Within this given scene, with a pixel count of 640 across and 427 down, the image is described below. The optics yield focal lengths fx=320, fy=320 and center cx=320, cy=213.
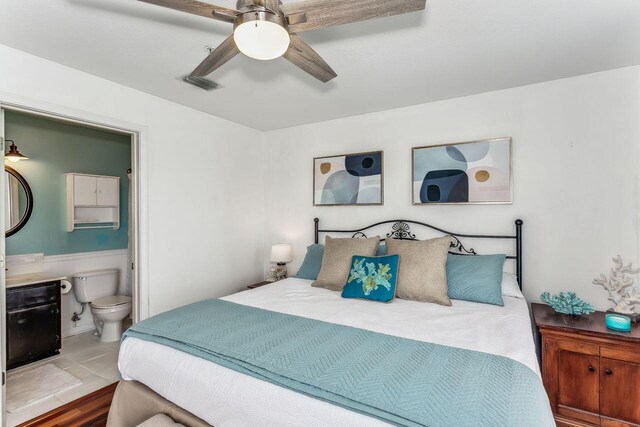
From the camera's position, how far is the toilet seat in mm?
3385

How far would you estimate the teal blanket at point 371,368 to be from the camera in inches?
41.9

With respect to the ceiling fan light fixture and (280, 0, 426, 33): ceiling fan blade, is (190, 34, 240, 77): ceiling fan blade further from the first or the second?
(280, 0, 426, 33): ceiling fan blade

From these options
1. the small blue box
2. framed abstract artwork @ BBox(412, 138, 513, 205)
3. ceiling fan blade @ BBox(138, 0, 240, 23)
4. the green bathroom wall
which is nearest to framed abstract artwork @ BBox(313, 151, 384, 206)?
framed abstract artwork @ BBox(412, 138, 513, 205)

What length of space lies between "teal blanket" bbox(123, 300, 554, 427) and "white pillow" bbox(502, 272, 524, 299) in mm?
1178

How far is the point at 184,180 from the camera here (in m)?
3.18

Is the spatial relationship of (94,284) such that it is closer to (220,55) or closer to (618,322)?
(220,55)

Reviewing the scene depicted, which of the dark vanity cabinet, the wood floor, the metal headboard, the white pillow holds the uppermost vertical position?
the metal headboard

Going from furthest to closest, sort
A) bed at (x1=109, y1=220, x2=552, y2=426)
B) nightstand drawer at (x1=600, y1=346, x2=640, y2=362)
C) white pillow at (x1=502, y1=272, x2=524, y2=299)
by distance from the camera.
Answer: white pillow at (x1=502, y1=272, x2=524, y2=299) < nightstand drawer at (x1=600, y1=346, x2=640, y2=362) < bed at (x1=109, y1=220, x2=552, y2=426)

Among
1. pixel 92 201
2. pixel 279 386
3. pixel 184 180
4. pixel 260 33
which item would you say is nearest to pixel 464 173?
pixel 260 33

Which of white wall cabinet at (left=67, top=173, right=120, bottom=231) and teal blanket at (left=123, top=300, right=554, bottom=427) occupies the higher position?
white wall cabinet at (left=67, top=173, right=120, bottom=231)

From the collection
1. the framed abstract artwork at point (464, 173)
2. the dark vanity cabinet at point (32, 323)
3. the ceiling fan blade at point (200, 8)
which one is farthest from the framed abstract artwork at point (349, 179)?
the dark vanity cabinet at point (32, 323)

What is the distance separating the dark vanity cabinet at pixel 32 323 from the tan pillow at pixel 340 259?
258 cm

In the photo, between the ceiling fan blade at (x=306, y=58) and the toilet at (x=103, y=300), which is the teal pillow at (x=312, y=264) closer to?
the ceiling fan blade at (x=306, y=58)

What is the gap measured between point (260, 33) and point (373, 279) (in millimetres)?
1809
